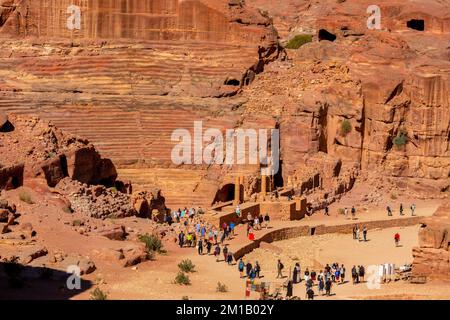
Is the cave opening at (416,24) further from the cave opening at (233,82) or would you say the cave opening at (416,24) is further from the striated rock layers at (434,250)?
the striated rock layers at (434,250)

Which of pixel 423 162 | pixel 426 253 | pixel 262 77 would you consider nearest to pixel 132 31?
pixel 262 77

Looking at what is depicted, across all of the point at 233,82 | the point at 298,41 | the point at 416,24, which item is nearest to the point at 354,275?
the point at 233,82

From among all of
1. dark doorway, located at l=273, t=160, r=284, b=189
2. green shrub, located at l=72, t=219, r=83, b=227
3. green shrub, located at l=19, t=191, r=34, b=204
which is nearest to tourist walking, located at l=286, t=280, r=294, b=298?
green shrub, located at l=72, t=219, r=83, b=227

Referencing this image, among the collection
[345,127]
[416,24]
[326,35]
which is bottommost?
[345,127]

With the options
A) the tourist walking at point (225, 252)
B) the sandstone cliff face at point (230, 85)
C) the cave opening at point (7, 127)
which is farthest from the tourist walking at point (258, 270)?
the cave opening at point (7, 127)

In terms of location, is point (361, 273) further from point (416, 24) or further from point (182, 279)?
point (416, 24)

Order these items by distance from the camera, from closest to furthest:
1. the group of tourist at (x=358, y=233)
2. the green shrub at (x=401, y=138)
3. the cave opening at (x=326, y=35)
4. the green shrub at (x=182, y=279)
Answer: the green shrub at (x=182, y=279), the group of tourist at (x=358, y=233), the green shrub at (x=401, y=138), the cave opening at (x=326, y=35)
